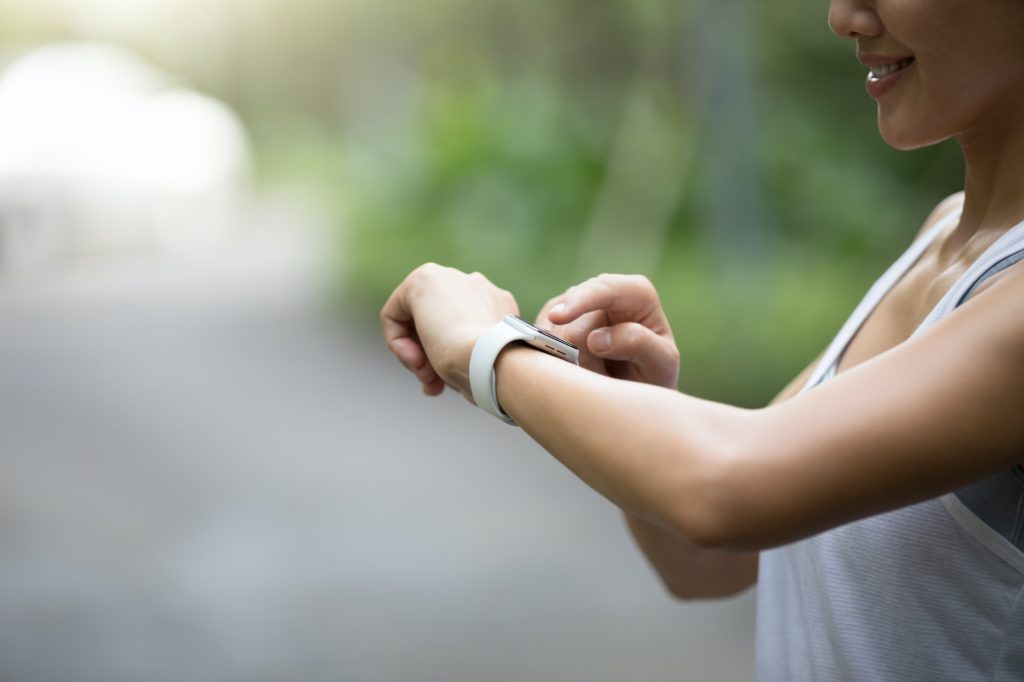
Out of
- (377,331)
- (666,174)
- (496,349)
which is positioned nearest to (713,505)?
(496,349)

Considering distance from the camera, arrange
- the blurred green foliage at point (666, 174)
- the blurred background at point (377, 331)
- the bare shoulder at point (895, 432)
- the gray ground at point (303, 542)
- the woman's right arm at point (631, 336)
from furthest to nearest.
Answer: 1. the blurred green foliage at point (666, 174)
2. the blurred background at point (377, 331)
3. the gray ground at point (303, 542)
4. the woman's right arm at point (631, 336)
5. the bare shoulder at point (895, 432)

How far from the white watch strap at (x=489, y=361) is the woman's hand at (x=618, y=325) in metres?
0.10

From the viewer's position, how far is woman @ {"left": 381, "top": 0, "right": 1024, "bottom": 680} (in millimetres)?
919

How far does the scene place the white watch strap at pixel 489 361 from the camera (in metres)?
1.10

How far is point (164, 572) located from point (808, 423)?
12.9 ft

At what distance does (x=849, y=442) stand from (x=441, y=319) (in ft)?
1.53

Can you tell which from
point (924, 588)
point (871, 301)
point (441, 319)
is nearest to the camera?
point (924, 588)

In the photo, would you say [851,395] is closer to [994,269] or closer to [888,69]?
[994,269]

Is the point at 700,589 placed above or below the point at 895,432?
below

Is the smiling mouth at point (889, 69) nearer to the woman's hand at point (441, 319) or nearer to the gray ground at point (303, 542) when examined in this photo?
the woman's hand at point (441, 319)

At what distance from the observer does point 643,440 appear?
961mm

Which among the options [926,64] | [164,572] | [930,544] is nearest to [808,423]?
[930,544]

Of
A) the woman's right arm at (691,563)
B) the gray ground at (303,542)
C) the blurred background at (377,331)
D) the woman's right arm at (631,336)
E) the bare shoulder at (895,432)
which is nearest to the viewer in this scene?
the bare shoulder at (895,432)

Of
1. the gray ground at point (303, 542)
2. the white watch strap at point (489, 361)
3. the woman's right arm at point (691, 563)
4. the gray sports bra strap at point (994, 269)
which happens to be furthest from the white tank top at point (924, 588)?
the gray ground at point (303, 542)
